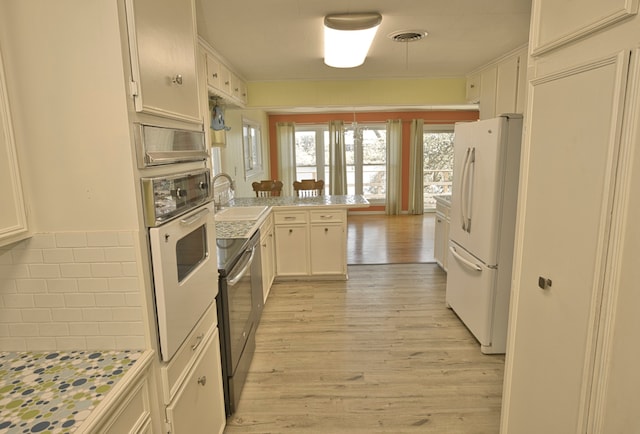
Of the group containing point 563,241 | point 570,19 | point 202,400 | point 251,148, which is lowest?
point 202,400

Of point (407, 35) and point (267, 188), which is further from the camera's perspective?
point (267, 188)

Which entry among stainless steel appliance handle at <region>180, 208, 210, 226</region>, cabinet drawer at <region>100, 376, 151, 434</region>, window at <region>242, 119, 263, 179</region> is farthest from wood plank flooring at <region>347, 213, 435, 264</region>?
cabinet drawer at <region>100, 376, 151, 434</region>

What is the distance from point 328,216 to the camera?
159 inches

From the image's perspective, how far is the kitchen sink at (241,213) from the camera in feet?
11.0

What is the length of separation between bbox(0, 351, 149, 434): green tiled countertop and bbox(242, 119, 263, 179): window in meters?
4.50

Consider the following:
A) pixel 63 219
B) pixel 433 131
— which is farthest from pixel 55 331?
pixel 433 131

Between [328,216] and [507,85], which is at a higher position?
[507,85]

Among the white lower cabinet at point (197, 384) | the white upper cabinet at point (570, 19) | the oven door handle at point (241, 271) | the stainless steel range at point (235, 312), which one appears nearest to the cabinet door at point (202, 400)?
the white lower cabinet at point (197, 384)

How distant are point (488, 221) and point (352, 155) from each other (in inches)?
225

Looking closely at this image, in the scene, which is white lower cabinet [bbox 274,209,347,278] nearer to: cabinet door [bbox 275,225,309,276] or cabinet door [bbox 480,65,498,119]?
cabinet door [bbox 275,225,309,276]

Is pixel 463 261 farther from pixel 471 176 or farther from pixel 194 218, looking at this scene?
pixel 194 218

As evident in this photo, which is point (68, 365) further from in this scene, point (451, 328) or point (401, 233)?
point (401, 233)

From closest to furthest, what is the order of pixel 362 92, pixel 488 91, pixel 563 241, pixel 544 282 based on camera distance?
pixel 563 241
pixel 544 282
pixel 488 91
pixel 362 92

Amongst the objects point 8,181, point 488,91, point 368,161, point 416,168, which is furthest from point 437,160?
point 8,181
